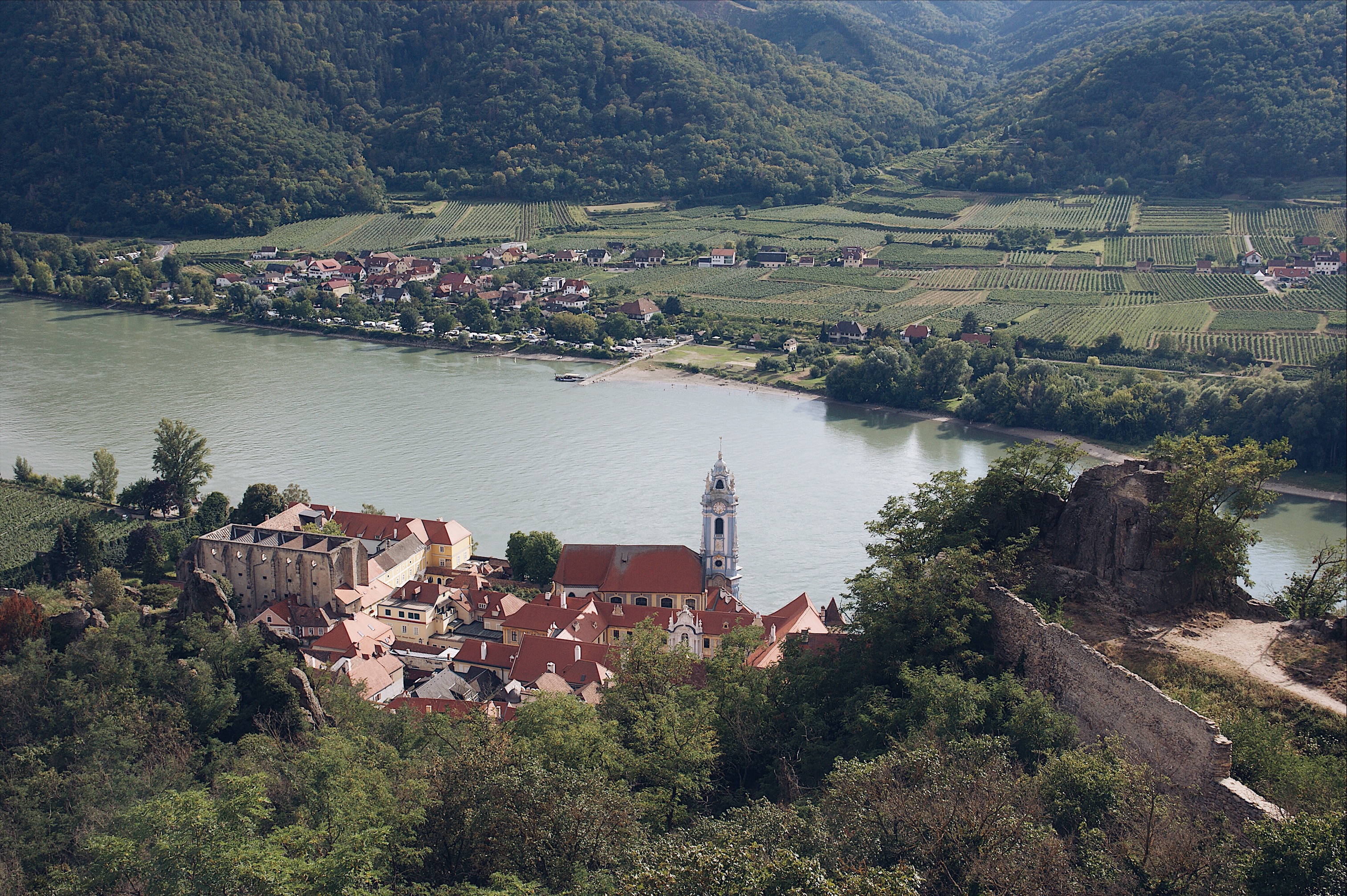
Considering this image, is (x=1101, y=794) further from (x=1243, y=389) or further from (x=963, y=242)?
(x=963, y=242)

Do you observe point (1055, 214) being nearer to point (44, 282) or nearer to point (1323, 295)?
point (1323, 295)

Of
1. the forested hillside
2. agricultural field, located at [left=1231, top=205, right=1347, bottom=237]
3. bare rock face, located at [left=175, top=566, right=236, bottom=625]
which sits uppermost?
the forested hillside

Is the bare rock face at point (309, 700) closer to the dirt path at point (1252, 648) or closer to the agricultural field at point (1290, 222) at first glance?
the dirt path at point (1252, 648)

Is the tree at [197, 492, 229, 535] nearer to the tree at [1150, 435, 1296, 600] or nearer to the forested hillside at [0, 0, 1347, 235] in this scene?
the tree at [1150, 435, 1296, 600]

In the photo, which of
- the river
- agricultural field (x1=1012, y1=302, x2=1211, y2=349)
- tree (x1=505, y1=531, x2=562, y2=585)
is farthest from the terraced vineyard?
tree (x1=505, y1=531, x2=562, y2=585)

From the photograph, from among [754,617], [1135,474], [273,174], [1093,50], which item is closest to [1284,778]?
[1135,474]

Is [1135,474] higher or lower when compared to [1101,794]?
higher
